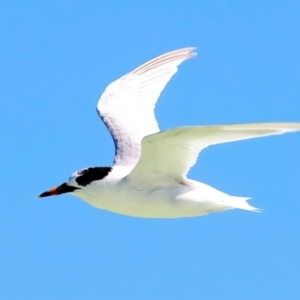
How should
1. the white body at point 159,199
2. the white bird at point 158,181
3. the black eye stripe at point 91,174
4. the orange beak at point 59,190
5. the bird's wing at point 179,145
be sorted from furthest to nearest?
1. the orange beak at point 59,190
2. the black eye stripe at point 91,174
3. the white body at point 159,199
4. the white bird at point 158,181
5. the bird's wing at point 179,145

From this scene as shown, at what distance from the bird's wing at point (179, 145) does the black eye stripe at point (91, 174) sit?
0.33 metres

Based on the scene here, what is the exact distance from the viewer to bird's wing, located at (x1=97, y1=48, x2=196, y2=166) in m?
13.4

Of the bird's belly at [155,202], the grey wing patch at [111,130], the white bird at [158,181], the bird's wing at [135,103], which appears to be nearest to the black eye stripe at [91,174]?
the white bird at [158,181]

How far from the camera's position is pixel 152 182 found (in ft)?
39.0

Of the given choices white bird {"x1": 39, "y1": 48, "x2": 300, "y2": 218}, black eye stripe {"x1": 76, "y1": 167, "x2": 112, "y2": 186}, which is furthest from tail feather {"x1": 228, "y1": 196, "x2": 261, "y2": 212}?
black eye stripe {"x1": 76, "y1": 167, "x2": 112, "y2": 186}

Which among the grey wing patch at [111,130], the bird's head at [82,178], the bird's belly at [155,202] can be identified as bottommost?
the bird's belly at [155,202]

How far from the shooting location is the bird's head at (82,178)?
1205 centimetres

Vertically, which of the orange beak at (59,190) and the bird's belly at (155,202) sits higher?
the orange beak at (59,190)

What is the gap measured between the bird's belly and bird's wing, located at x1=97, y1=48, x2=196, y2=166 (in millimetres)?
969

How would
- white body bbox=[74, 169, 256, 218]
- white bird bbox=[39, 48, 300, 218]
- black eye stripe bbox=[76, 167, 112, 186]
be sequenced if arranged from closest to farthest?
1. white bird bbox=[39, 48, 300, 218]
2. white body bbox=[74, 169, 256, 218]
3. black eye stripe bbox=[76, 167, 112, 186]

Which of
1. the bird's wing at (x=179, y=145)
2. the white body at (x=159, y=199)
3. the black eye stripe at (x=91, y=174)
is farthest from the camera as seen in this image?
the black eye stripe at (x=91, y=174)

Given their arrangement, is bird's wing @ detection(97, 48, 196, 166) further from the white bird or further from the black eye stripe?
the black eye stripe

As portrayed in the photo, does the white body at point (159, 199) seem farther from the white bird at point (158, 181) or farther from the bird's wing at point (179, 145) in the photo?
the bird's wing at point (179, 145)

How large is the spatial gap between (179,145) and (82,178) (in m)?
1.42
